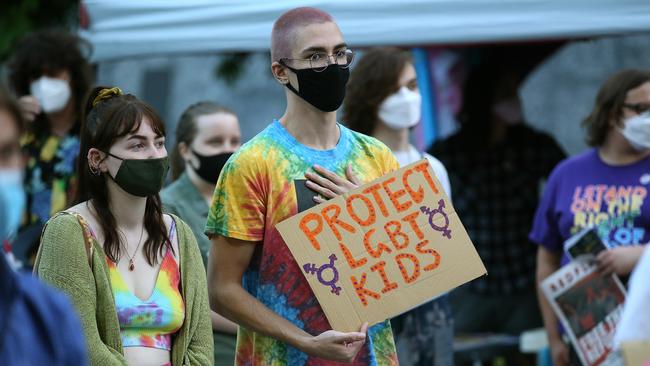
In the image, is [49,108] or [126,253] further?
[49,108]

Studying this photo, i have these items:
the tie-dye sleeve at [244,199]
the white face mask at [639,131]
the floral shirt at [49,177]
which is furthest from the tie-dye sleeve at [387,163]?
the floral shirt at [49,177]

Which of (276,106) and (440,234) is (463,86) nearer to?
(276,106)

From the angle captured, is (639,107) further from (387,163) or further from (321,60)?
(321,60)

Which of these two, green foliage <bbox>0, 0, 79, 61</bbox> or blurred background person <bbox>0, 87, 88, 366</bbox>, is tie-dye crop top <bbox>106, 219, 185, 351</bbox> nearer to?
blurred background person <bbox>0, 87, 88, 366</bbox>

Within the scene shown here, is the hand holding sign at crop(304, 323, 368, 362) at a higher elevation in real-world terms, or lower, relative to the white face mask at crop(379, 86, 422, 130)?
lower

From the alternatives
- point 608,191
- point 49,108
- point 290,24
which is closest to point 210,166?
point 49,108

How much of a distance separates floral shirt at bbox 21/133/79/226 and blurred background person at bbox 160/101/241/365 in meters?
0.69

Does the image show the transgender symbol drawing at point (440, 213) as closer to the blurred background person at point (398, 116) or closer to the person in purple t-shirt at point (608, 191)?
the blurred background person at point (398, 116)

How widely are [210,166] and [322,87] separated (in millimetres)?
1885

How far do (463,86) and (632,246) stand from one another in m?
2.56

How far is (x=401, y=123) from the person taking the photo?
20.3ft

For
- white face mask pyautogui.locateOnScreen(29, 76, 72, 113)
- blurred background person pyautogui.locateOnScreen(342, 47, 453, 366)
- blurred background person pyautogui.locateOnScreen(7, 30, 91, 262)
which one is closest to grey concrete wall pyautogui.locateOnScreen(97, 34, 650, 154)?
blurred background person pyautogui.locateOnScreen(7, 30, 91, 262)

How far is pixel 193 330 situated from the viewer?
13.8 ft

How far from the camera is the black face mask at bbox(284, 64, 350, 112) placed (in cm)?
411
